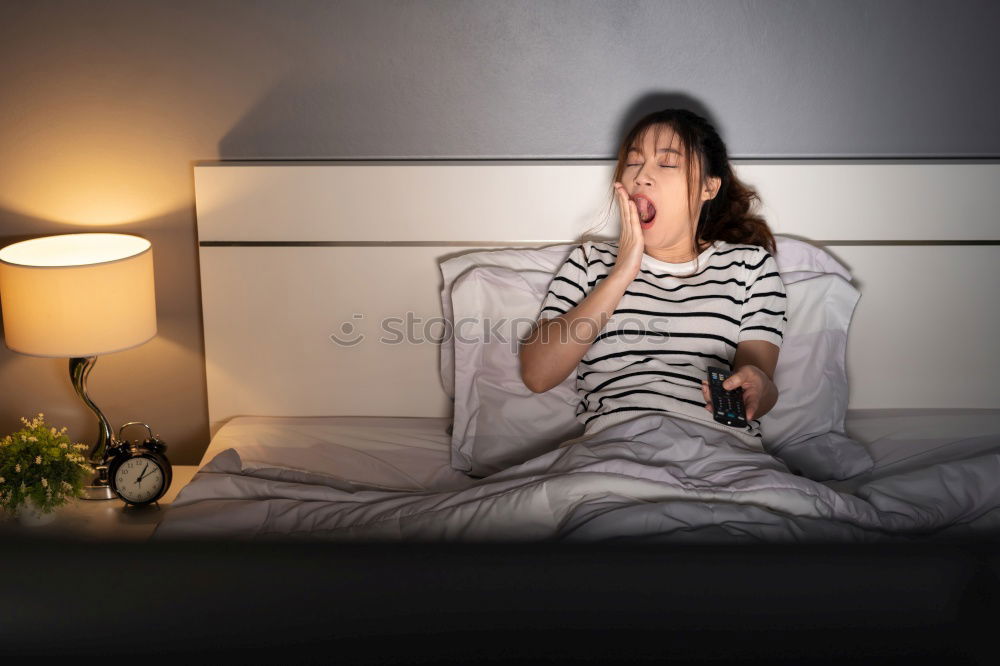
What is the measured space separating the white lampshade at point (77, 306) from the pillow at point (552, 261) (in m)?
0.69

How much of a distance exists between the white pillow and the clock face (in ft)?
2.13

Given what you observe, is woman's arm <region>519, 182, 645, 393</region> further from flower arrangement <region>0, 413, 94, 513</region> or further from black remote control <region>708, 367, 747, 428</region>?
flower arrangement <region>0, 413, 94, 513</region>

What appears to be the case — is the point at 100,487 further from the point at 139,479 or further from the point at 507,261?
the point at 507,261

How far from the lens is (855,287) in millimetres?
1974

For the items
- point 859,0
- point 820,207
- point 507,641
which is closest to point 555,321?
point 820,207

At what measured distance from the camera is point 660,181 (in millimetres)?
1646

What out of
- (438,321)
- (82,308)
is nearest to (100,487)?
(82,308)

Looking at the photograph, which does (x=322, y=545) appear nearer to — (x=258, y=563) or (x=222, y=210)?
(x=258, y=563)

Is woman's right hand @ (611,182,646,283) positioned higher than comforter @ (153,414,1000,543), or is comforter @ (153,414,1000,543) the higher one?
woman's right hand @ (611,182,646,283)

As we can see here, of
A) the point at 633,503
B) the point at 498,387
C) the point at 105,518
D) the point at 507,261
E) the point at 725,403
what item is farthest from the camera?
the point at 507,261

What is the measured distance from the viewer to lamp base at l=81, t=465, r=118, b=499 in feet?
5.98

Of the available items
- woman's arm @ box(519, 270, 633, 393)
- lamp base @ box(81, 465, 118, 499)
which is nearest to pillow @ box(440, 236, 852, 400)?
woman's arm @ box(519, 270, 633, 393)

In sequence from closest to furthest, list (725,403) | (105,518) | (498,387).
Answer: (725,403) < (105,518) < (498,387)

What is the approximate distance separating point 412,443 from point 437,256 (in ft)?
1.50
